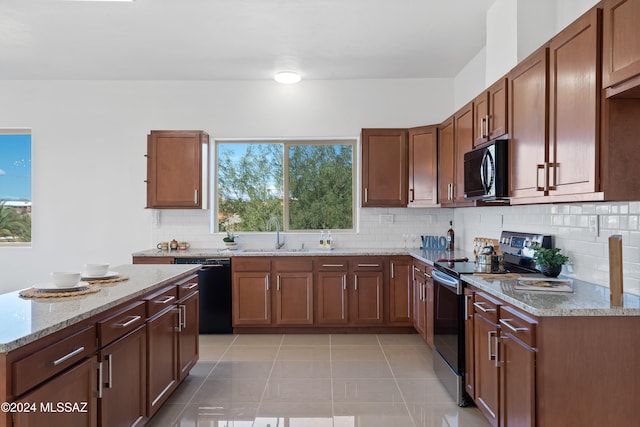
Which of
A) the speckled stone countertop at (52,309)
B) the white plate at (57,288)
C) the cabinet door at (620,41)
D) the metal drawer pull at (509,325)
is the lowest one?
the metal drawer pull at (509,325)

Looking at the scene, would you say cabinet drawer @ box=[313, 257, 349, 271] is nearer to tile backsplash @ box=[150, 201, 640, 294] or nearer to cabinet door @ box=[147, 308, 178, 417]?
tile backsplash @ box=[150, 201, 640, 294]

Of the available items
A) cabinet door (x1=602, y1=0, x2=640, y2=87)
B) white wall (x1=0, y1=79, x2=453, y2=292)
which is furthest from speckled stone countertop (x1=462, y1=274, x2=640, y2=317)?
white wall (x1=0, y1=79, x2=453, y2=292)

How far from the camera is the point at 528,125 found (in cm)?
247

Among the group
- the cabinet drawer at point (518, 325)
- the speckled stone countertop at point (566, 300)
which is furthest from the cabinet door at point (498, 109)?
the cabinet drawer at point (518, 325)

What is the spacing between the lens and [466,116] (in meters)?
3.55

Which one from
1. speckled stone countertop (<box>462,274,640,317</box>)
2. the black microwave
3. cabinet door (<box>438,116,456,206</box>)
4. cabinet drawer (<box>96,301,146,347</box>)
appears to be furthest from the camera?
cabinet door (<box>438,116,456,206</box>)

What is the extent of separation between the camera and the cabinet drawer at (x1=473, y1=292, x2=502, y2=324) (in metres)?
2.26

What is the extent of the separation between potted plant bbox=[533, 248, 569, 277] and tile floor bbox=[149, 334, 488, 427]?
1.04 meters

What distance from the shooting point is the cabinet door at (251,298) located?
4.48m

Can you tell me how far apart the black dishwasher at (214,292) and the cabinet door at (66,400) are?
2.61 metres

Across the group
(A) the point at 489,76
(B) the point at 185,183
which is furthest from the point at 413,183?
(B) the point at 185,183

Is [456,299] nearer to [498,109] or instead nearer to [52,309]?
[498,109]

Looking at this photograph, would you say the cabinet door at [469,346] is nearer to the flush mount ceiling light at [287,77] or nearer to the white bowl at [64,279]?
the white bowl at [64,279]

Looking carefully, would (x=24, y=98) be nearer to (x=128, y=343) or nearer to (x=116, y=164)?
(x=116, y=164)
